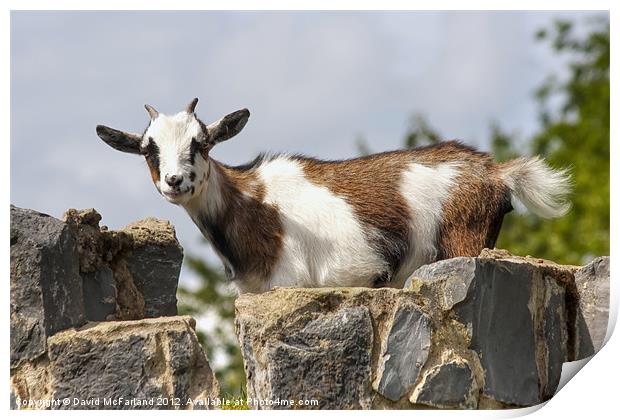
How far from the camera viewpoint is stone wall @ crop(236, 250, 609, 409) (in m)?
7.00

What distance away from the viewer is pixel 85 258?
7.78 meters

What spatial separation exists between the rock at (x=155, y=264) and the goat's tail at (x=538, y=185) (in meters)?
2.49

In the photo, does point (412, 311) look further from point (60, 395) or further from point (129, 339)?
point (60, 395)

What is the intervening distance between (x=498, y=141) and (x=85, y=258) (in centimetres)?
1761

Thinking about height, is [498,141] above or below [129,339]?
above

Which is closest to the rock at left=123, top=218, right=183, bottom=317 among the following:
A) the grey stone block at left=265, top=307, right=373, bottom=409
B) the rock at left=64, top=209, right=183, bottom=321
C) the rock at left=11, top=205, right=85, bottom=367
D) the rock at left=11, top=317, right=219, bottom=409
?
the rock at left=64, top=209, right=183, bottom=321

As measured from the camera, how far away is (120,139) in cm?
808

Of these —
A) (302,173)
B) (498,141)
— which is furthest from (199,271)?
(302,173)

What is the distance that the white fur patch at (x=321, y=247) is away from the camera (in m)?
8.10

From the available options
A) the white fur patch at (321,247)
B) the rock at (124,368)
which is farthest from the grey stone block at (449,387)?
the rock at (124,368)

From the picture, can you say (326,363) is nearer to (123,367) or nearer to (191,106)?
(123,367)

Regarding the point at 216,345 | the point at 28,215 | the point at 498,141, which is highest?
the point at 498,141

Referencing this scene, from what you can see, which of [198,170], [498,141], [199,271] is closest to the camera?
[198,170]

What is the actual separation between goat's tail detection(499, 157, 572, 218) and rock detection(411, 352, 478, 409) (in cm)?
178
